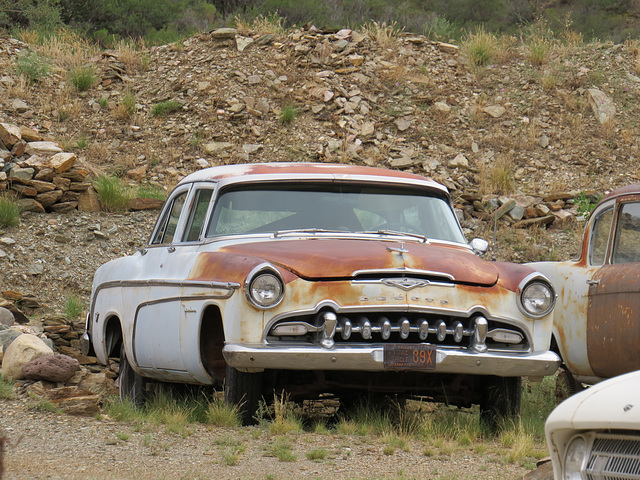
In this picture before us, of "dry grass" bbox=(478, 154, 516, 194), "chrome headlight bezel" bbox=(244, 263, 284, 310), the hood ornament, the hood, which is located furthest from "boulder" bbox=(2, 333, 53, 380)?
"dry grass" bbox=(478, 154, 516, 194)

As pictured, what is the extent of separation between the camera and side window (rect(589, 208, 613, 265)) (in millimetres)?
7539

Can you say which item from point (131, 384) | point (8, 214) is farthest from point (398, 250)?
point (8, 214)

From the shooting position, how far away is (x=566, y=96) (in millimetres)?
20406

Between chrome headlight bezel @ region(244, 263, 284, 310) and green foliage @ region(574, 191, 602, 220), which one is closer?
chrome headlight bezel @ region(244, 263, 284, 310)

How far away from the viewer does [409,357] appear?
18.8ft

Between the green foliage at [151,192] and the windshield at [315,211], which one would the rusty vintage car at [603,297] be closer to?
the windshield at [315,211]

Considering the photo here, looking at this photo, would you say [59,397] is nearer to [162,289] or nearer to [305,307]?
[162,289]

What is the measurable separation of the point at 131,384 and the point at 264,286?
2367 mm

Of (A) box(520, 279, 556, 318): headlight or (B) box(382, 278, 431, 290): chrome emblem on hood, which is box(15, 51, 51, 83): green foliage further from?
(A) box(520, 279, 556, 318): headlight

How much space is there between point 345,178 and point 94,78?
48.3 feet

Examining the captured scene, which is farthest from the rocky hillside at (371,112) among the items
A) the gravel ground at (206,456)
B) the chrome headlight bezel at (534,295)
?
the gravel ground at (206,456)

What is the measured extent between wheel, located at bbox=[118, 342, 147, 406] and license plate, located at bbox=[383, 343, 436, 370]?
2461 millimetres

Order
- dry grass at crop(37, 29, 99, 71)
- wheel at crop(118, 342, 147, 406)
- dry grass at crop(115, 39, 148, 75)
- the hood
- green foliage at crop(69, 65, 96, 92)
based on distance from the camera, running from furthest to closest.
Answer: dry grass at crop(115, 39, 148, 75), dry grass at crop(37, 29, 99, 71), green foliage at crop(69, 65, 96, 92), wheel at crop(118, 342, 147, 406), the hood

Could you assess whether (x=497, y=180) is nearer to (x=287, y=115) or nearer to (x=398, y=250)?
(x=287, y=115)
